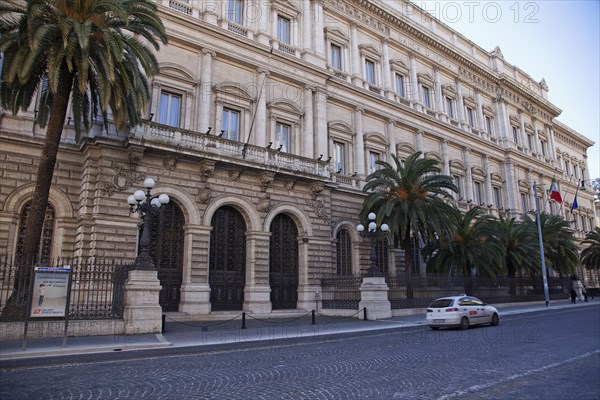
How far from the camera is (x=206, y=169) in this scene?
2039 centimetres

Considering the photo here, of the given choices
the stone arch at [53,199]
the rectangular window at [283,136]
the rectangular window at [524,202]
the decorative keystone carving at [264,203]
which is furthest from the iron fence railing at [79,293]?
the rectangular window at [524,202]

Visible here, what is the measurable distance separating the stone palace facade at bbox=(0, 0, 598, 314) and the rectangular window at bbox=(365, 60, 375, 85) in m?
0.10

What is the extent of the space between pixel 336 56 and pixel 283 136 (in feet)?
27.6

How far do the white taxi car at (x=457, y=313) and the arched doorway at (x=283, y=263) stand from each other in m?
8.13

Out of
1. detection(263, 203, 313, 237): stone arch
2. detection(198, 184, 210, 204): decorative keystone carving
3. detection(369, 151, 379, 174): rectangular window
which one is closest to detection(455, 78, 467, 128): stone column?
detection(369, 151, 379, 174): rectangular window

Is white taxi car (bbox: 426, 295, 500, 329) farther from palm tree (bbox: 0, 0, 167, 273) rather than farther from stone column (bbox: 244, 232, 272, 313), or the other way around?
palm tree (bbox: 0, 0, 167, 273)

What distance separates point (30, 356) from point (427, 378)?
8301 mm

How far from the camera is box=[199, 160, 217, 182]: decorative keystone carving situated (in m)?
20.3

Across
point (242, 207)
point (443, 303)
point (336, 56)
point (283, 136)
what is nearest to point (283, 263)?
point (242, 207)

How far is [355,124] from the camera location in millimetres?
29656

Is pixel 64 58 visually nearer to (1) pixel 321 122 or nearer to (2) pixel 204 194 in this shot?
(2) pixel 204 194

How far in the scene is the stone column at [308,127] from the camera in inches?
1018

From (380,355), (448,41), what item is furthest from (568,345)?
(448,41)

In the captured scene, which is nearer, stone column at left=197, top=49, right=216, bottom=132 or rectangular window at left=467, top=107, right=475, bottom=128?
stone column at left=197, top=49, right=216, bottom=132
